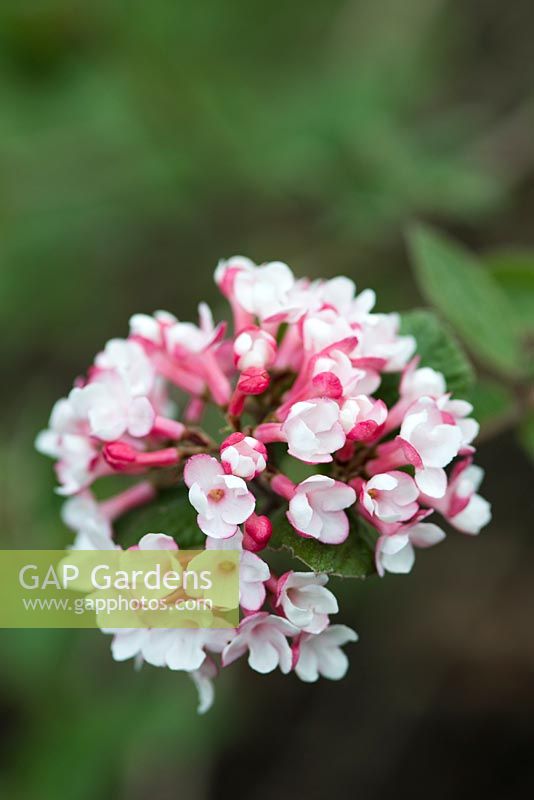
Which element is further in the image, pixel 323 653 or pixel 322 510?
pixel 323 653

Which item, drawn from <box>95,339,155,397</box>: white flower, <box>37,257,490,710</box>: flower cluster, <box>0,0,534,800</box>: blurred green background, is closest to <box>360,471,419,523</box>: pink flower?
<box>37,257,490,710</box>: flower cluster

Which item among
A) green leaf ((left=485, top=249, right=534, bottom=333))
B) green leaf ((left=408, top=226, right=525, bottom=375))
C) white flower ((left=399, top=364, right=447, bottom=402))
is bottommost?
white flower ((left=399, top=364, right=447, bottom=402))

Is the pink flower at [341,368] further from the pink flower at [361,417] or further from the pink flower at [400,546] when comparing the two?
the pink flower at [400,546]

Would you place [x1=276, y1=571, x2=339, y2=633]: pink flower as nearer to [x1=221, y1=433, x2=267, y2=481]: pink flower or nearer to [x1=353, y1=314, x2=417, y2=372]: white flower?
[x1=221, y1=433, x2=267, y2=481]: pink flower

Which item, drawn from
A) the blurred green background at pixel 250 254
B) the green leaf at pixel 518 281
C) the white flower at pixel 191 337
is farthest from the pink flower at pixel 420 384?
the blurred green background at pixel 250 254

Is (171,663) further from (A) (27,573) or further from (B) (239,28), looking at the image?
(B) (239,28)

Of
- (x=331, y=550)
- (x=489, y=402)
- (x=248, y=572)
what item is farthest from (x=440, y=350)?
(x=248, y=572)

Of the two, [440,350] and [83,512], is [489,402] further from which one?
[83,512]
